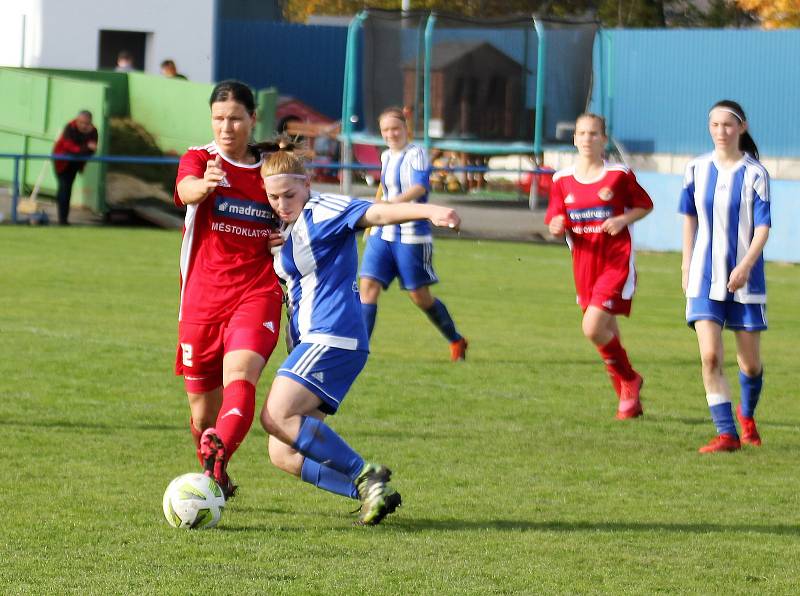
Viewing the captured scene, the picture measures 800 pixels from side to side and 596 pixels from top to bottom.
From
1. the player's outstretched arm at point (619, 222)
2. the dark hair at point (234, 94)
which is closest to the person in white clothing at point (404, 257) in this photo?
the player's outstretched arm at point (619, 222)

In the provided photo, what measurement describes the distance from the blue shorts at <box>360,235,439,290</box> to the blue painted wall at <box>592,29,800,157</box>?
73.2ft

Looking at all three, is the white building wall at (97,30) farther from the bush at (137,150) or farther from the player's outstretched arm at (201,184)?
the player's outstretched arm at (201,184)

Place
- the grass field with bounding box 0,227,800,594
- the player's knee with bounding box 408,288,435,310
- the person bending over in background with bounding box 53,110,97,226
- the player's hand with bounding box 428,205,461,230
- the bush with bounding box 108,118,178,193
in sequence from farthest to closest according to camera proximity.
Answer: the bush with bounding box 108,118,178,193 → the person bending over in background with bounding box 53,110,97,226 → the player's knee with bounding box 408,288,435,310 → the grass field with bounding box 0,227,800,594 → the player's hand with bounding box 428,205,461,230

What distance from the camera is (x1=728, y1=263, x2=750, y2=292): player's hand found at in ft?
26.6

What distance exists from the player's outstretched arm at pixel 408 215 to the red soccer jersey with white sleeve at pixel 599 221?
370 cm

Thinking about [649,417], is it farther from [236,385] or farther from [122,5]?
[122,5]

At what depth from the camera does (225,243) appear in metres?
6.57

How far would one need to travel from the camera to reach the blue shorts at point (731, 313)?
8367 mm

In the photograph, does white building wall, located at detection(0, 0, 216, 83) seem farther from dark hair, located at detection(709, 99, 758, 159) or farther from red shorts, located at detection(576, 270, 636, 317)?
dark hair, located at detection(709, 99, 758, 159)

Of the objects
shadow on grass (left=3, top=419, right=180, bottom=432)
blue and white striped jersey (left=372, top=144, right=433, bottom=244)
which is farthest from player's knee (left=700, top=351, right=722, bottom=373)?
blue and white striped jersey (left=372, top=144, right=433, bottom=244)

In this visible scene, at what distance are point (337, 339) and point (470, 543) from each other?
980 millimetres

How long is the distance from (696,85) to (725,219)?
2806cm

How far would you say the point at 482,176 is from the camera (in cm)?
3384

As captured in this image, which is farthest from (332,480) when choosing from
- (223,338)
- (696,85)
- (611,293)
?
(696,85)
